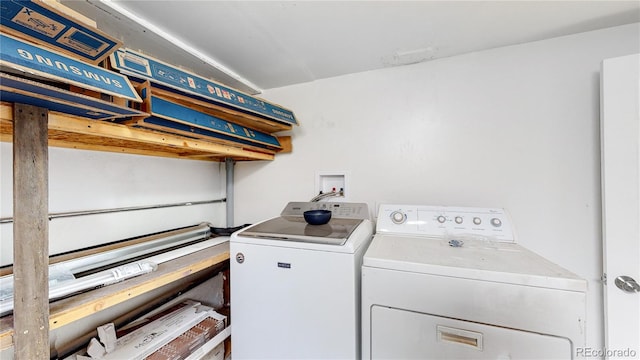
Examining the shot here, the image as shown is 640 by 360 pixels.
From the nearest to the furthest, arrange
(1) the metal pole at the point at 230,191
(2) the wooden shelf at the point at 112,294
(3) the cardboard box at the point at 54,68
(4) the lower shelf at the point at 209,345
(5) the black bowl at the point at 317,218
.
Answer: (3) the cardboard box at the point at 54,68 < (2) the wooden shelf at the point at 112,294 < (4) the lower shelf at the point at 209,345 < (5) the black bowl at the point at 317,218 < (1) the metal pole at the point at 230,191

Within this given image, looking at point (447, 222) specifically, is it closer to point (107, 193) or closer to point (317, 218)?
point (317, 218)

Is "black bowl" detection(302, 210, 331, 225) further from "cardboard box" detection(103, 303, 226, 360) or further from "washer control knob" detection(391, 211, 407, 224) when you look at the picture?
"cardboard box" detection(103, 303, 226, 360)

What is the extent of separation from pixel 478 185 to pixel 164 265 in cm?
173

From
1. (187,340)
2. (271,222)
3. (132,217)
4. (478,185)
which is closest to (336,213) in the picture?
(271,222)

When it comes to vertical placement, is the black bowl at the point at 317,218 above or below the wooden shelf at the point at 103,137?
below

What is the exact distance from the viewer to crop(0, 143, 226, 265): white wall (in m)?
1.02

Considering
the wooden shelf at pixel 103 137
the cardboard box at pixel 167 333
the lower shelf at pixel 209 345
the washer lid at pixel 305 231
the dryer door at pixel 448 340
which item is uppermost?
the wooden shelf at pixel 103 137

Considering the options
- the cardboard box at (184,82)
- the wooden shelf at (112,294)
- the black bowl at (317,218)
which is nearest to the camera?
the wooden shelf at (112,294)

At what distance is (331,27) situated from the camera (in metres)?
1.18

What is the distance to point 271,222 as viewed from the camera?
4.69 ft

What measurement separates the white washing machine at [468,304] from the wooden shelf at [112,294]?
2.63 ft

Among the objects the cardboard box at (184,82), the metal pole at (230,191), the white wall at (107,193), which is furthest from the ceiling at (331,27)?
the metal pole at (230,191)

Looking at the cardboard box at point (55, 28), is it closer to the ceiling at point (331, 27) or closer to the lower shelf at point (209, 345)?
the ceiling at point (331, 27)

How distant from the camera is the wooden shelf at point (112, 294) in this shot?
2.21 feet
